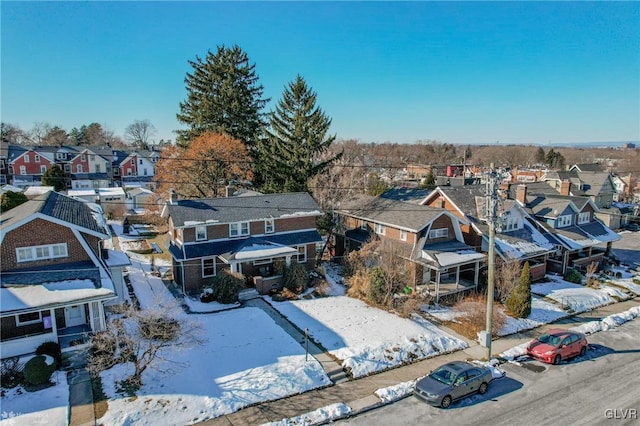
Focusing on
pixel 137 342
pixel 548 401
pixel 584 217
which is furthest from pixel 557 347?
pixel 584 217

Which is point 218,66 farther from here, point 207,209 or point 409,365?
point 409,365

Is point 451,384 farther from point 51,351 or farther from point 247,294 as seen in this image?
point 51,351

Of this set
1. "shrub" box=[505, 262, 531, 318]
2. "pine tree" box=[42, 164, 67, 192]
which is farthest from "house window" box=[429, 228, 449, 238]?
"pine tree" box=[42, 164, 67, 192]

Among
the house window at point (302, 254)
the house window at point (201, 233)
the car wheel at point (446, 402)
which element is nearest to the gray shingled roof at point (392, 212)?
the house window at point (302, 254)

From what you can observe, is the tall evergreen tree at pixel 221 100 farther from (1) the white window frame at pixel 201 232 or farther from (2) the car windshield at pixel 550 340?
(2) the car windshield at pixel 550 340

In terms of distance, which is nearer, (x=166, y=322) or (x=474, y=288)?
(x=166, y=322)

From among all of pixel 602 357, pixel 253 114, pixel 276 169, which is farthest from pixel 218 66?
pixel 602 357

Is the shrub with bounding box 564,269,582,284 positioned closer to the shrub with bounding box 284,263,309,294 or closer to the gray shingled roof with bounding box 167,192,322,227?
the gray shingled roof with bounding box 167,192,322,227
